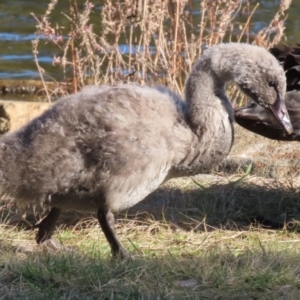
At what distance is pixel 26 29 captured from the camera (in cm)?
1421

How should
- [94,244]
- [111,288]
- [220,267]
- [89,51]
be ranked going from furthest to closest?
[89,51], [94,244], [220,267], [111,288]

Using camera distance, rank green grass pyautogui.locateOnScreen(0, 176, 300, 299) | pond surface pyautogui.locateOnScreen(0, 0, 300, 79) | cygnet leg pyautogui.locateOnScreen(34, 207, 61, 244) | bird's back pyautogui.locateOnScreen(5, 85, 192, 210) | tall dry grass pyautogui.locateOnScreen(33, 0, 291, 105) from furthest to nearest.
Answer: pond surface pyautogui.locateOnScreen(0, 0, 300, 79) < tall dry grass pyautogui.locateOnScreen(33, 0, 291, 105) < cygnet leg pyautogui.locateOnScreen(34, 207, 61, 244) < bird's back pyautogui.locateOnScreen(5, 85, 192, 210) < green grass pyautogui.locateOnScreen(0, 176, 300, 299)

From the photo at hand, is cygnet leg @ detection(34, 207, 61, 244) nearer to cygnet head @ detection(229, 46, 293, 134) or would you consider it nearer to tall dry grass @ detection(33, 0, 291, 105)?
cygnet head @ detection(229, 46, 293, 134)

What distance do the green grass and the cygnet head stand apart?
825mm

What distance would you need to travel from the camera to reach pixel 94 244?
5.41 meters

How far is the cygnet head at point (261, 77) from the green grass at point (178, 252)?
0.82 metres

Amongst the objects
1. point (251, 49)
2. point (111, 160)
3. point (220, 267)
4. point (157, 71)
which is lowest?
point (157, 71)

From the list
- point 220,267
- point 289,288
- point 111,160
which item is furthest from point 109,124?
point 289,288

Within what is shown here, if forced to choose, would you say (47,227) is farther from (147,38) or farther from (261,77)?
(147,38)

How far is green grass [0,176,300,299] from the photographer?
179 inches

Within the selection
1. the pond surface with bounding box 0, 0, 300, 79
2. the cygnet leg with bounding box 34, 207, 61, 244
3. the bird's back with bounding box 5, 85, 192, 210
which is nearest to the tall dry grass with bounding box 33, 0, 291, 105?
the cygnet leg with bounding box 34, 207, 61, 244

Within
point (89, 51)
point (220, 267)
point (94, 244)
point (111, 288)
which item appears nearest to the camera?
point (111, 288)

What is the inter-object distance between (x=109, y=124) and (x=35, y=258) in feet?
2.63

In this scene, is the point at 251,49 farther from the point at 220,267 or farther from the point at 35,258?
the point at 35,258
